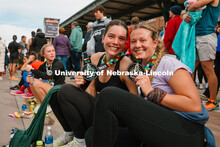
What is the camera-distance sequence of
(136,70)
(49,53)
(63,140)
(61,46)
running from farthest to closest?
(61,46)
(49,53)
(63,140)
(136,70)

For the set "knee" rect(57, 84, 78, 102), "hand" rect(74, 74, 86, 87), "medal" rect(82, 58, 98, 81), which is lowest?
"knee" rect(57, 84, 78, 102)

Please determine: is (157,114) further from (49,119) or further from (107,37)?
(49,119)

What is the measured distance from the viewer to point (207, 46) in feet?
8.43

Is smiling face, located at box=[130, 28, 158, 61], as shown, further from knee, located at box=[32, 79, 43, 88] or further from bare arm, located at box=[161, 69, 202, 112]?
knee, located at box=[32, 79, 43, 88]

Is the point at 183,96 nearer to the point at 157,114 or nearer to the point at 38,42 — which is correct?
the point at 157,114

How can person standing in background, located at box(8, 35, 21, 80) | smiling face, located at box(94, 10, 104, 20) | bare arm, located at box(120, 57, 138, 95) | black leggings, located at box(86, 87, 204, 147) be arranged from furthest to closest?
person standing in background, located at box(8, 35, 21, 80) → smiling face, located at box(94, 10, 104, 20) → bare arm, located at box(120, 57, 138, 95) → black leggings, located at box(86, 87, 204, 147)

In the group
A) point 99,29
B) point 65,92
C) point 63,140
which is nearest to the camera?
point 65,92

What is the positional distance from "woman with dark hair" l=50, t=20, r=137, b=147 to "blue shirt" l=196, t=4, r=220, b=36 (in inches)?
60.9

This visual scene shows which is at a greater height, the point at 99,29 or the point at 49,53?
the point at 99,29

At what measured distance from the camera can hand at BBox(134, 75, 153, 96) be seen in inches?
44.6

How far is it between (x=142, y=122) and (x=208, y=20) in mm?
2152

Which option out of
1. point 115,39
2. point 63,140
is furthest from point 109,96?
point 63,140

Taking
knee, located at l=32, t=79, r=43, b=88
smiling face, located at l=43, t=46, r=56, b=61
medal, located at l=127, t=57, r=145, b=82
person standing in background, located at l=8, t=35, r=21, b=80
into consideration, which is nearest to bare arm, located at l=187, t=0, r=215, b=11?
medal, located at l=127, t=57, r=145, b=82

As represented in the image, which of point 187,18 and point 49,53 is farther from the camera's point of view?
point 49,53
